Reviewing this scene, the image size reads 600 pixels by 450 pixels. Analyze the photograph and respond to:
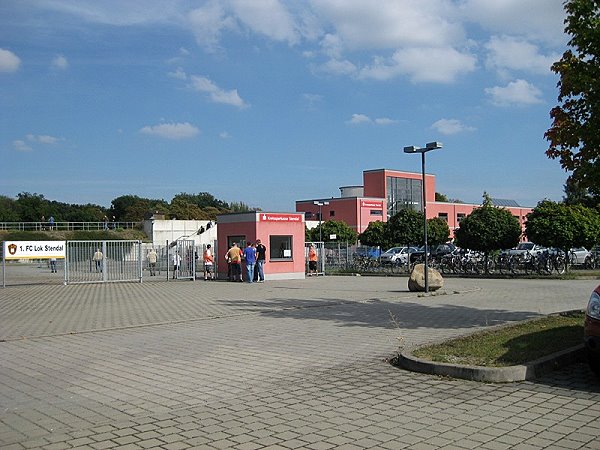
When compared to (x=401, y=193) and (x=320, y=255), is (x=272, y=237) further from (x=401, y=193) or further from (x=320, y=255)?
(x=401, y=193)

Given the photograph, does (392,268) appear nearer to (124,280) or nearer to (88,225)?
(124,280)

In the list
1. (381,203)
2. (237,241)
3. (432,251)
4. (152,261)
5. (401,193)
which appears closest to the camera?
(237,241)

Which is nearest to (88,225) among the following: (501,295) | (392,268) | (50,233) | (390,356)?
(50,233)

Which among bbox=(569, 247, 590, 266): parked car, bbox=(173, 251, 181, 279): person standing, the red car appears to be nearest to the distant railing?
bbox=(173, 251, 181, 279): person standing

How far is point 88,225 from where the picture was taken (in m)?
85.9

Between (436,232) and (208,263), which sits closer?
(208,263)

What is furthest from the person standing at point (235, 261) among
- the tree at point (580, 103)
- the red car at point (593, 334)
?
the red car at point (593, 334)

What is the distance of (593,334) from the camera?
6.70m

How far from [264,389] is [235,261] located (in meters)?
19.7

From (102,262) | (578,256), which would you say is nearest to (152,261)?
(102,262)

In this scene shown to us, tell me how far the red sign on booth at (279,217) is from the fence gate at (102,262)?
563 cm

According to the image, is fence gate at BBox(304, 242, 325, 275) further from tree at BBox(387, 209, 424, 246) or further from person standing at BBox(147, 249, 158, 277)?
person standing at BBox(147, 249, 158, 277)

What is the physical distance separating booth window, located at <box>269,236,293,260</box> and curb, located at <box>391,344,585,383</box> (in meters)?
20.5

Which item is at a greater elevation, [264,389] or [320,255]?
[320,255]
